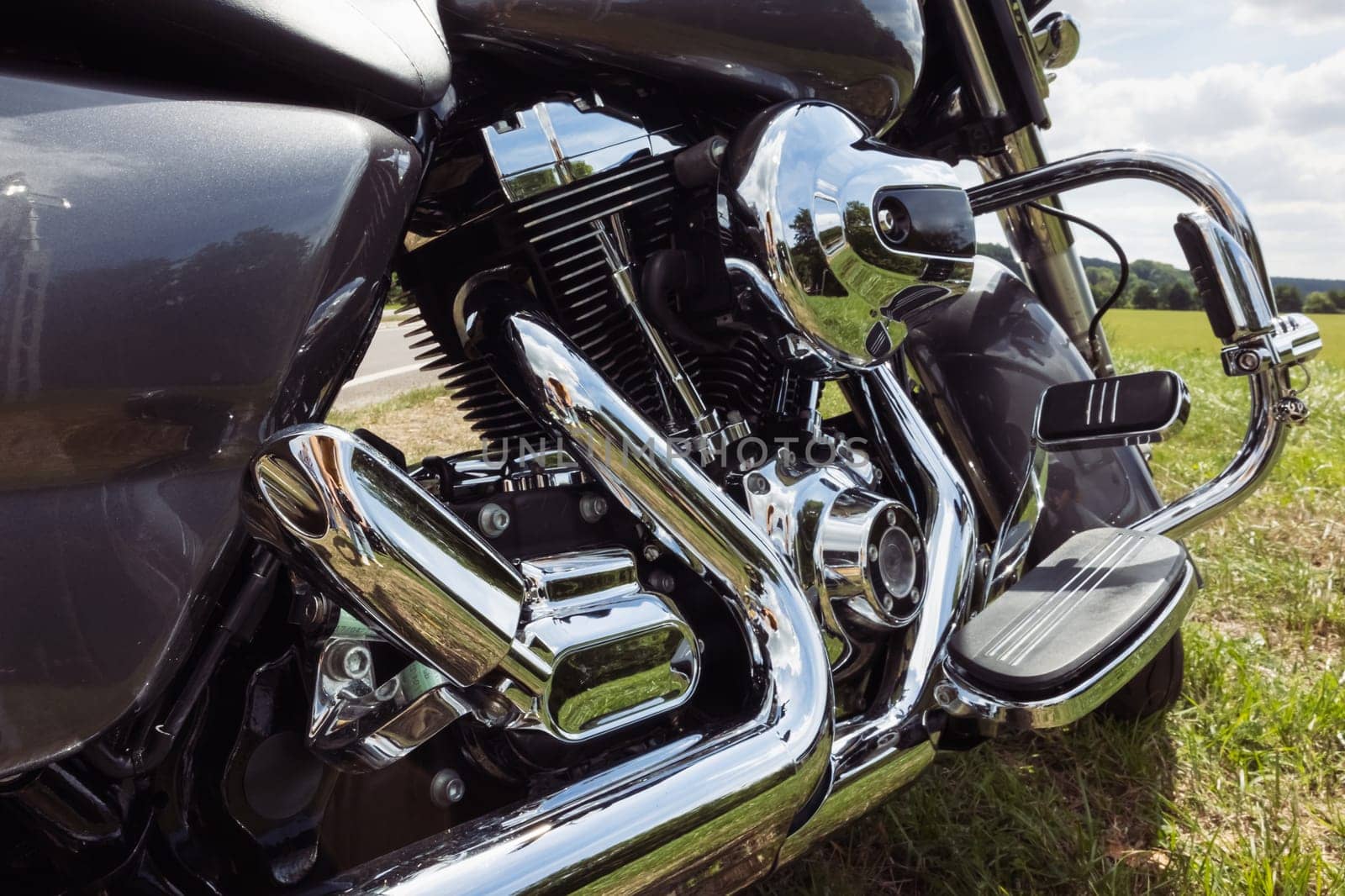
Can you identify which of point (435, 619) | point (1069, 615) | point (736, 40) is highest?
point (736, 40)

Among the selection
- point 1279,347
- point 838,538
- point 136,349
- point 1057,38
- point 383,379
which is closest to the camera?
point 136,349

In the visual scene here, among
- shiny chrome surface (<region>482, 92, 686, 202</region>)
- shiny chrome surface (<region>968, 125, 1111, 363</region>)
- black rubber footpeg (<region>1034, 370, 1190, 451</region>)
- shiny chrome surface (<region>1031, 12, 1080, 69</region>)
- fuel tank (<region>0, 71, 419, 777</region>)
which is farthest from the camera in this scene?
shiny chrome surface (<region>968, 125, 1111, 363</region>)

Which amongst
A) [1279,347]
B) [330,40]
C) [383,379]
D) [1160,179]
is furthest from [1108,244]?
[383,379]

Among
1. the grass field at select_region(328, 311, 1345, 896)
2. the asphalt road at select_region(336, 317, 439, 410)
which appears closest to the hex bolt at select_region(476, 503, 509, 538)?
the grass field at select_region(328, 311, 1345, 896)

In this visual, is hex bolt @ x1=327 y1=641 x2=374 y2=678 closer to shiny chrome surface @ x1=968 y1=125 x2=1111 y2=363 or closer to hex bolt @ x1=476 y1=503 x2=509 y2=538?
hex bolt @ x1=476 y1=503 x2=509 y2=538

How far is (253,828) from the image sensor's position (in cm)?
82

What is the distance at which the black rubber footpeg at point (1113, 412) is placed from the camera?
1181 millimetres

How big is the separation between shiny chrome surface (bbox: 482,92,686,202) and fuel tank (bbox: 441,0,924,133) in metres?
0.05

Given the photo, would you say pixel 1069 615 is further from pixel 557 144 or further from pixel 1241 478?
pixel 557 144

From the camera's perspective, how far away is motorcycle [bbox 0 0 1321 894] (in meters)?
0.63

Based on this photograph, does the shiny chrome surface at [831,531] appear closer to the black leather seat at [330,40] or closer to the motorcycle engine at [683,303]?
the motorcycle engine at [683,303]

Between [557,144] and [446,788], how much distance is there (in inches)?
23.8

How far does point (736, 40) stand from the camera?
38.1 inches

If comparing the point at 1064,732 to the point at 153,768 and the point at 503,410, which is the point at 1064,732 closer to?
the point at 503,410
